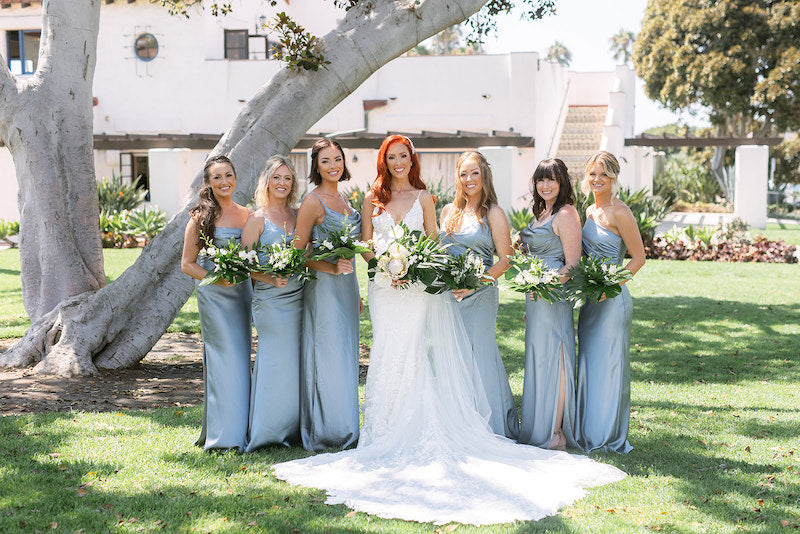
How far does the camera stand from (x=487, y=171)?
552 centimetres

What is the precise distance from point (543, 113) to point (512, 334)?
50.3 ft

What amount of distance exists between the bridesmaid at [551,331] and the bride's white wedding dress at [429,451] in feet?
1.04

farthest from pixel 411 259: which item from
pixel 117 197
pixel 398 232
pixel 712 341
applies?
pixel 117 197

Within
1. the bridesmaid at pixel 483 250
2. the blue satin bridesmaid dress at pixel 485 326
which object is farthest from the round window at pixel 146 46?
the blue satin bridesmaid dress at pixel 485 326

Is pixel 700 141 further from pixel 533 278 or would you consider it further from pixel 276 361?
pixel 276 361

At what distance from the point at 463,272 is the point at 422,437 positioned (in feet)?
3.70

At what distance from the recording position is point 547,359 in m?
5.54

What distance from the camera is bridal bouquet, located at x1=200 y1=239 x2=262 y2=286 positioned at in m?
5.21

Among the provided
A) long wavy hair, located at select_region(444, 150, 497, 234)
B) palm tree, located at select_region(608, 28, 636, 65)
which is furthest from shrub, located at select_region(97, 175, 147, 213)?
palm tree, located at select_region(608, 28, 636, 65)

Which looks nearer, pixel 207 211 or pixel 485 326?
pixel 207 211

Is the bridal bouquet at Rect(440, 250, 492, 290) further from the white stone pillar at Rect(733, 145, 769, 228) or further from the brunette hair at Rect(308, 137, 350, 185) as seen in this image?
the white stone pillar at Rect(733, 145, 769, 228)

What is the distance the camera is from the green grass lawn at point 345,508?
4219mm

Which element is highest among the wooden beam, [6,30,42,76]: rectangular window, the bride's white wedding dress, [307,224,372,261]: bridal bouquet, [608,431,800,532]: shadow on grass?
[6,30,42,76]: rectangular window

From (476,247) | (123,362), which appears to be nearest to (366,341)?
(123,362)
